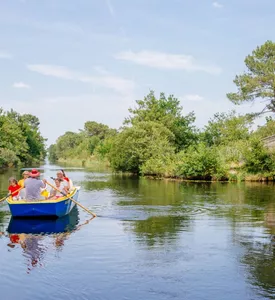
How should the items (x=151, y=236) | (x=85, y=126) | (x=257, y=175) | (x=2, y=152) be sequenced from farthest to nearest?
(x=85, y=126) < (x=2, y=152) < (x=257, y=175) < (x=151, y=236)

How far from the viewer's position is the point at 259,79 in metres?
42.8

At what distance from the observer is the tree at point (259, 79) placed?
4244 centimetres

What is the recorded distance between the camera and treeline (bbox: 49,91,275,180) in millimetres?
38625

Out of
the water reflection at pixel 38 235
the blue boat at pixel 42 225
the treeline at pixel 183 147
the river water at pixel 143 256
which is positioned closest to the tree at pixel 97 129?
the treeline at pixel 183 147

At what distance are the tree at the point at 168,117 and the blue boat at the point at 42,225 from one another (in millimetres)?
37540

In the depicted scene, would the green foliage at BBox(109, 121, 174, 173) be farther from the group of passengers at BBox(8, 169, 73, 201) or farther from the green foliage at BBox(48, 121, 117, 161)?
the group of passengers at BBox(8, 169, 73, 201)

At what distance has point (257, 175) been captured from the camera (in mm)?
38750

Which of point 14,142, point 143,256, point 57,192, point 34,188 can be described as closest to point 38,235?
point 34,188

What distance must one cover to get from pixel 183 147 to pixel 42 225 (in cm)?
4202

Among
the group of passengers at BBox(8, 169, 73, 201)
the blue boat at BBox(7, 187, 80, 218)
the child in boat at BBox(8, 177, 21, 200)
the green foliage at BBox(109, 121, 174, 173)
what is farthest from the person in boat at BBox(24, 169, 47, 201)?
the green foliage at BBox(109, 121, 174, 173)

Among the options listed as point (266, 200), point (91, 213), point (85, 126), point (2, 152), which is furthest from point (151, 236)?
point (85, 126)

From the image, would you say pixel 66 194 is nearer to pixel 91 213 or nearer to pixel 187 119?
pixel 91 213

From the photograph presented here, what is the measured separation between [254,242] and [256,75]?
33.7 m

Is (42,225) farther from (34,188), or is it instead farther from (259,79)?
(259,79)
